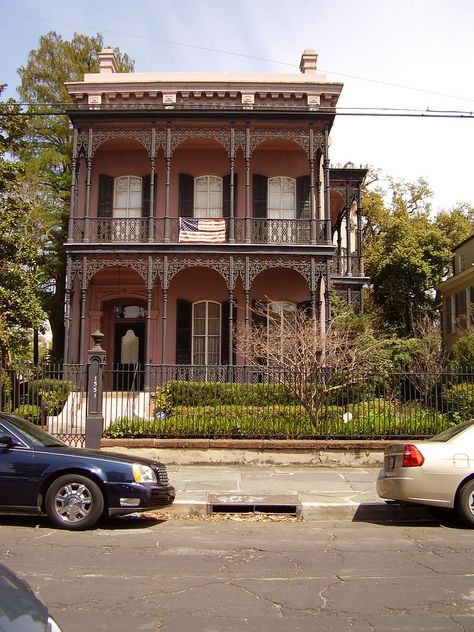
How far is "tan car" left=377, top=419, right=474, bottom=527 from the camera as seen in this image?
7891 mm

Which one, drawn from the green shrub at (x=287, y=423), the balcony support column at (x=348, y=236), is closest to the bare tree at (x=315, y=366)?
the green shrub at (x=287, y=423)

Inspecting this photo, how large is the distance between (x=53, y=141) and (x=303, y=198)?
11.7 meters

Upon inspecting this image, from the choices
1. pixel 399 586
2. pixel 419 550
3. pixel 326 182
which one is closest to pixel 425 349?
pixel 326 182

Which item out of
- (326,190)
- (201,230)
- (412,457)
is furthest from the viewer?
(326,190)

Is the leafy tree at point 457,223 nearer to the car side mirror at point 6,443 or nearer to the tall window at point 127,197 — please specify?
the tall window at point 127,197

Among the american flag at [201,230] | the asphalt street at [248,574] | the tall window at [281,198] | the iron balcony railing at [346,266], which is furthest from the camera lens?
the iron balcony railing at [346,266]

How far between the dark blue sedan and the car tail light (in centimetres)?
314

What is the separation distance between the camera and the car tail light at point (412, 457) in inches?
314

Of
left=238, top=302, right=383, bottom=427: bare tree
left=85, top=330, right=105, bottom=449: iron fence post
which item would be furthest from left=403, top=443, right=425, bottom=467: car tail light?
left=85, top=330, right=105, bottom=449: iron fence post

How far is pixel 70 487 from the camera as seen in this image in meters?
7.75

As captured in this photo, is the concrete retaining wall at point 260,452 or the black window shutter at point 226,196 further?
the black window shutter at point 226,196

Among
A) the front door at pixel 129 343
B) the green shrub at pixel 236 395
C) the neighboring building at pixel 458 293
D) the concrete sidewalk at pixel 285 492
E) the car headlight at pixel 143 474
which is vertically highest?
the neighboring building at pixel 458 293

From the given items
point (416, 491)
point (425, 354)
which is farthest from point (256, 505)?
point (425, 354)

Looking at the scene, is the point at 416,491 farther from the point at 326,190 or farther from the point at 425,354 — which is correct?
the point at 326,190
